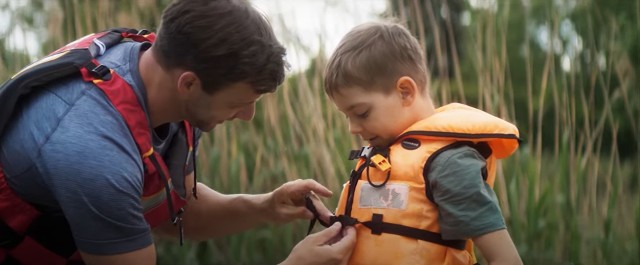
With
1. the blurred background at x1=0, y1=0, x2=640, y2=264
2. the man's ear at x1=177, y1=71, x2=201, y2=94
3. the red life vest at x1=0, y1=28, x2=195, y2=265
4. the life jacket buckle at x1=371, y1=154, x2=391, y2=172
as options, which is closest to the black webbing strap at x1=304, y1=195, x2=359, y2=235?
the life jacket buckle at x1=371, y1=154, x2=391, y2=172

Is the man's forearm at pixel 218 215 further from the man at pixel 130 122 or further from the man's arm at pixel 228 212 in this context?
the man at pixel 130 122

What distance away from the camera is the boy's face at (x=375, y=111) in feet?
9.41

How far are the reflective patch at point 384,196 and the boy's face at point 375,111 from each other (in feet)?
0.53

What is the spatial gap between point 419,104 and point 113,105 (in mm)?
881

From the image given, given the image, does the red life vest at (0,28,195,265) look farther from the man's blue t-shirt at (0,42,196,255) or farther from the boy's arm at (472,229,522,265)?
the boy's arm at (472,229,522,265)

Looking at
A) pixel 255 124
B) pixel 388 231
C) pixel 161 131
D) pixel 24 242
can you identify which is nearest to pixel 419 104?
pixel 388 231

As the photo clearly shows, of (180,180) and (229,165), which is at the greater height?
(180,180)

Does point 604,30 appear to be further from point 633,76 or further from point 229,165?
point 229,165

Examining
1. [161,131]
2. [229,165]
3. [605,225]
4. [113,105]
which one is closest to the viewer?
[113,105]

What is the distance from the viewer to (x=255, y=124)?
5043 millimetres

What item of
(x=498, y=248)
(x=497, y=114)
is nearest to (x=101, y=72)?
(x=498, y=248)

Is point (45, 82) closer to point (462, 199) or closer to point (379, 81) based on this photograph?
point (379, 81)

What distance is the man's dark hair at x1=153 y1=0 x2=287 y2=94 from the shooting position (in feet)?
9.20

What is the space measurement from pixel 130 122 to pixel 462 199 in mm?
931
